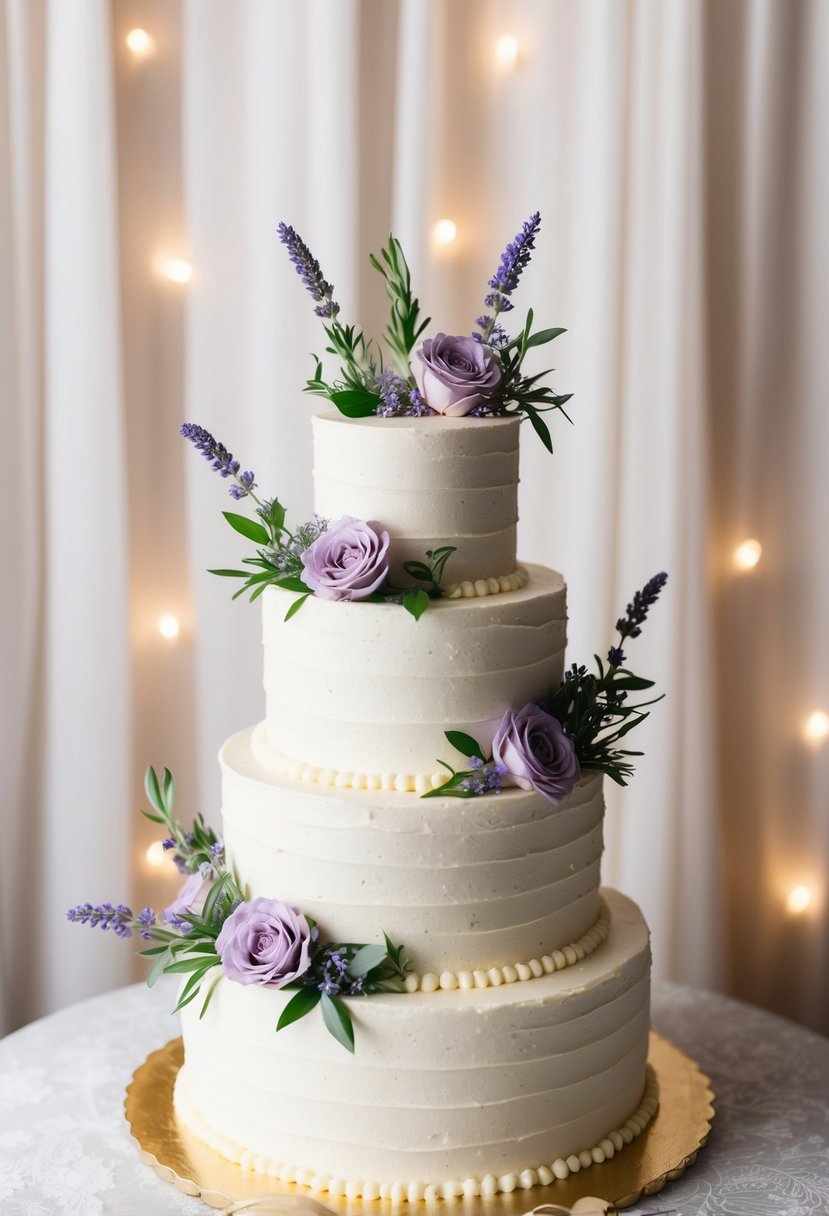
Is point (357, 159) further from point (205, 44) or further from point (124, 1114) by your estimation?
point (124, 1114)

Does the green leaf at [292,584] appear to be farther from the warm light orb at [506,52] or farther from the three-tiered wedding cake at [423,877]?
the warm light orb at [506,52]

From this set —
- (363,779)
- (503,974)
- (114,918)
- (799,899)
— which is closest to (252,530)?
(363,779)

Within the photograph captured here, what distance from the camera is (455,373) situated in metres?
1.85

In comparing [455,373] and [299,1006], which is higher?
[455,373]

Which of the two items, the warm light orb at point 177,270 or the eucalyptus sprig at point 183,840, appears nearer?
the eucalyptus sprig at point 183,840

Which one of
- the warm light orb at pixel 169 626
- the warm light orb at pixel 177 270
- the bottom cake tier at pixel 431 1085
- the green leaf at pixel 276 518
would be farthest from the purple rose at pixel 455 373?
the warm light orb at pixel 169 626

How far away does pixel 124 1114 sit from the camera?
2.06 m

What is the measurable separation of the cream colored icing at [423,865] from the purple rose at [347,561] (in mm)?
279

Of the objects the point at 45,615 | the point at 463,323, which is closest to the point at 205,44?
the point at 463,323

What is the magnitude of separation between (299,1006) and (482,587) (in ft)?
2.01

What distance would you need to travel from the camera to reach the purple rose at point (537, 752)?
5.88 ft

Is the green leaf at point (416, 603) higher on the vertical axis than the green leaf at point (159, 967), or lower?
higher

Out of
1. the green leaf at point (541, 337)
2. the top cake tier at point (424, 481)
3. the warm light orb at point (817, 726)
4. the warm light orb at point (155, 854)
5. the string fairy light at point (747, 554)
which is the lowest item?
the warm light orb at point (155, 854)

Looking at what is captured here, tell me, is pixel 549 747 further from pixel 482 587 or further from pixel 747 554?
pixel 747 554
